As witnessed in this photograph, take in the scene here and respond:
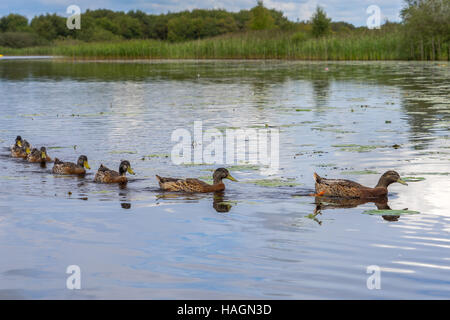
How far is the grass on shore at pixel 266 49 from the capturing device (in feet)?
209

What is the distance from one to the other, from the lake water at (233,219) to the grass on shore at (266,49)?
3989cm

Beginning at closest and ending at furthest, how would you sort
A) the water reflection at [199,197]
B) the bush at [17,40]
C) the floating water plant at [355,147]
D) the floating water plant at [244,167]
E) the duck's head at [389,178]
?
the water reflection at [199,197] → the duck's head at [389,178] → the floating water plant at [244,167] → the floating water plant at [355,147] → the bush at [17,40]

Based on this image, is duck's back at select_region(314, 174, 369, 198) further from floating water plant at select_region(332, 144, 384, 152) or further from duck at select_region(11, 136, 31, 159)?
duck at select_region(11, 136, 31, 159)

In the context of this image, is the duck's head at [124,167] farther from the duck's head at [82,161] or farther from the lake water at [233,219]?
the duck's head at [82,161]

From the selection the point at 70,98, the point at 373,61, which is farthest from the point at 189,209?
the point at 373,61

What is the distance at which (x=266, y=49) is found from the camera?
73.8m

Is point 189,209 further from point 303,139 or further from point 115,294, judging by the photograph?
point 303,139

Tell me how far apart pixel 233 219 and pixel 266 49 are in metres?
64.8

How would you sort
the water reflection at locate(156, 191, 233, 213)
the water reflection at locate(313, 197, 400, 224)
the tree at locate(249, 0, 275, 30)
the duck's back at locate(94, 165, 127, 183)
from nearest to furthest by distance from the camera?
the water reflection at locate(313, 197, 400, 224) < the water reflection at locate(156, 191, 233, 213) < the duck's back at locate(94, 165, 127, 183) < the tree at locate(249, 0, 275, 30)

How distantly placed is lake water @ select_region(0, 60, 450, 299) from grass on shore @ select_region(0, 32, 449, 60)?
131 ft

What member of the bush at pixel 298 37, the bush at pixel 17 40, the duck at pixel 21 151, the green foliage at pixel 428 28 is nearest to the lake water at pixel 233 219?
the duck at pixel 21 151

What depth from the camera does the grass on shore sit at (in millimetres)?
63688

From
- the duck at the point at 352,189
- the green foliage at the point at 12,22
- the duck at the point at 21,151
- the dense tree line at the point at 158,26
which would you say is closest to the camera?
the duck at the point at 352,189

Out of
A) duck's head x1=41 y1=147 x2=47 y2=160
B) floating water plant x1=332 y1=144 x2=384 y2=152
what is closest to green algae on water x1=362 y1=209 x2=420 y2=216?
floating water plant x1=332 y1=144 x2=384 y2=152
